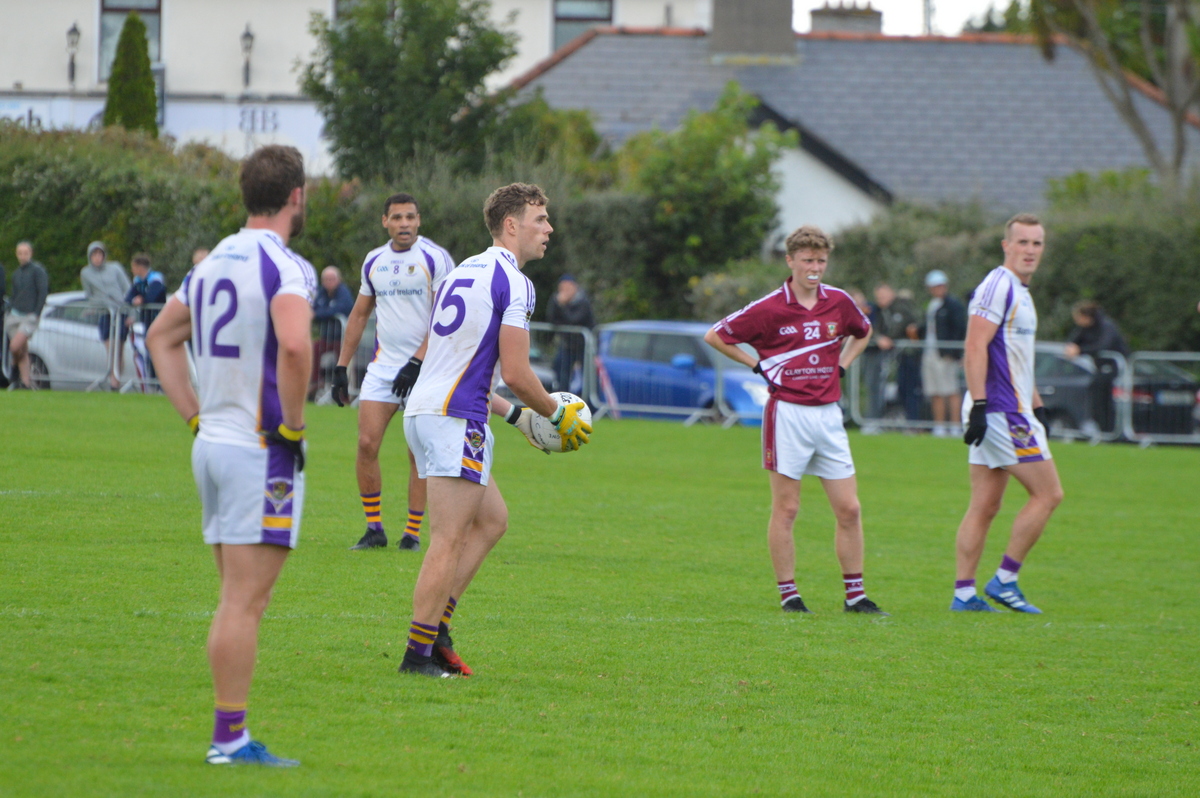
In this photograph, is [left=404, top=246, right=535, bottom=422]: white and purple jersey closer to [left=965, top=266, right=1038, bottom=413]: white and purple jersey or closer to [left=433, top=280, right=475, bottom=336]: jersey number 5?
[left=433, top=280, right=475, bottom=336]: jersey number 5

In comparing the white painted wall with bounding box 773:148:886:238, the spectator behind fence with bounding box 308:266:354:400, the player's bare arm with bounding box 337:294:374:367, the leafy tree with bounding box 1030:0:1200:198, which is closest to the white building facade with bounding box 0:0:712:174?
the white painted wall with bounding box 773:148:886:238

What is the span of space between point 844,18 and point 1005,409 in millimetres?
35968

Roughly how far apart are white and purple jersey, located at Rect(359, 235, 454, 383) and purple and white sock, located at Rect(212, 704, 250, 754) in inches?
198

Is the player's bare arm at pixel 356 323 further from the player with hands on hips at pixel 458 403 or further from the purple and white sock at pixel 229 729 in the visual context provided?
the purple and white sock at pixel 229 729

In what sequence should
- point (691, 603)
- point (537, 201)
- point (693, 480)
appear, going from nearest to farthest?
point (537, 201) < point (691, 603) < point (693, 480)

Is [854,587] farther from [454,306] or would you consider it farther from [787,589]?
[454,306]

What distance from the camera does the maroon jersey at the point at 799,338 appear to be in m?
8.55

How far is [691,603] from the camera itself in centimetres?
845

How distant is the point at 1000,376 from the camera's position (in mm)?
8797

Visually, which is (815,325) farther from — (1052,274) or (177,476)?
(1052,274)

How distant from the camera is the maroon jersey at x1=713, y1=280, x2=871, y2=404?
28.1 ft

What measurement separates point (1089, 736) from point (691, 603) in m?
3.00

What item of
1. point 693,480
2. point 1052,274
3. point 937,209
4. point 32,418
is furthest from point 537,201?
point 937,209

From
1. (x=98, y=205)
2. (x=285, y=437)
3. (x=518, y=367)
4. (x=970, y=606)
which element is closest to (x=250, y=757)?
(x=285, y=437)
